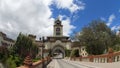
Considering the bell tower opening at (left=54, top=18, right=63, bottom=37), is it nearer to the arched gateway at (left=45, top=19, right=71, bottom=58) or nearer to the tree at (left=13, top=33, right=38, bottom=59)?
the arched gateway at (left=45, top=19, right=71, bottom=58)

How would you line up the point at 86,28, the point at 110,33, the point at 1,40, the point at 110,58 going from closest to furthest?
1. the point at 110,58
2. the point at 86,28
3. the point at 110,33
4. the point at 1,40

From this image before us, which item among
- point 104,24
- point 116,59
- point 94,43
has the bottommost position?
point 116,59

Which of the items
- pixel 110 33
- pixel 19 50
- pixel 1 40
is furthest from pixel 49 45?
pixel 19 50

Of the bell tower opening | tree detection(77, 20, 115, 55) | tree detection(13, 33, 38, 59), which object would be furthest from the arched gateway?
tree detection(13, 33, 38, 59)

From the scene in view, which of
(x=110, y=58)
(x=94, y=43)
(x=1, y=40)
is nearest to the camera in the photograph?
(x=110, y=58)

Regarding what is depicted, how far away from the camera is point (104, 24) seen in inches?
3359

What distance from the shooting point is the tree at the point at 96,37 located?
7600cm

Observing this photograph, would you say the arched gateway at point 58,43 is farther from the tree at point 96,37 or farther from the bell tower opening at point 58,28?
the tree at point 96,37

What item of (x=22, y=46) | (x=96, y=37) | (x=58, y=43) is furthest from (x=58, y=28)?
(x=22, y=46)

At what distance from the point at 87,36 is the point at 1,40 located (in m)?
57.8

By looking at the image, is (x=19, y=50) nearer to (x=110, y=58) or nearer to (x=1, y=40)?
(x=110, y=58)

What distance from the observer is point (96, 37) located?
79.6 meters

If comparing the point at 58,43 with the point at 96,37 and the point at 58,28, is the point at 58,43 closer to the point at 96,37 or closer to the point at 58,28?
the point at 58,28

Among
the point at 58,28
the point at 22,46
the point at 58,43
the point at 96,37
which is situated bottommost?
the point at 22,46
